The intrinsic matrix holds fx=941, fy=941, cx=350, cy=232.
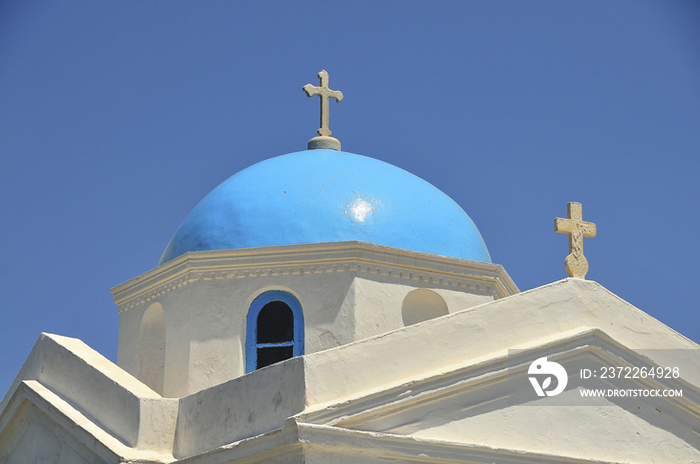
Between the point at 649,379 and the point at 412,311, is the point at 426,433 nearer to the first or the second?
the point at 649,379

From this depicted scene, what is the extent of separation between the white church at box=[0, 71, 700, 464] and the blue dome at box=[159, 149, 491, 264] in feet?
0.08

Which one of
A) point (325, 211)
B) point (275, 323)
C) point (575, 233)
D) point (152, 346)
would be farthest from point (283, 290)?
point (575, 233)

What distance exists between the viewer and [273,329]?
11.1m

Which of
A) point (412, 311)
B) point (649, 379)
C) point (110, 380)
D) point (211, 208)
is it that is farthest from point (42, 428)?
point (649, 379)

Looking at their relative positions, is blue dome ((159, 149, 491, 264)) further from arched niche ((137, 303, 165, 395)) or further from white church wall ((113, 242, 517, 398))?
arched niche ((137, 303, 165, 395))

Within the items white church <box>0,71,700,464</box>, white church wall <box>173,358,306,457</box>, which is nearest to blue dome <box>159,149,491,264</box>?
white church <box>0,71,700,464</box>

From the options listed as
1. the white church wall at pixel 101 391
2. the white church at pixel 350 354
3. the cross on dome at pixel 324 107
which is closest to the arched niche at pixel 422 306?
the white church at pixel 350 354

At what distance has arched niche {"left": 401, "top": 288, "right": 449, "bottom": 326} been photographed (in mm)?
11523

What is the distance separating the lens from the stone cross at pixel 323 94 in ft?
45.2

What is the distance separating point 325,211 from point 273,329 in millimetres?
1591

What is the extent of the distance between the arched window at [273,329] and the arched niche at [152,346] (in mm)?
1429

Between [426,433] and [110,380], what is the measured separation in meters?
3.22

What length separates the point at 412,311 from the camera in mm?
11570

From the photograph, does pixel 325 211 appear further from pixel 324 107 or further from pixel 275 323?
pixel 324 107
